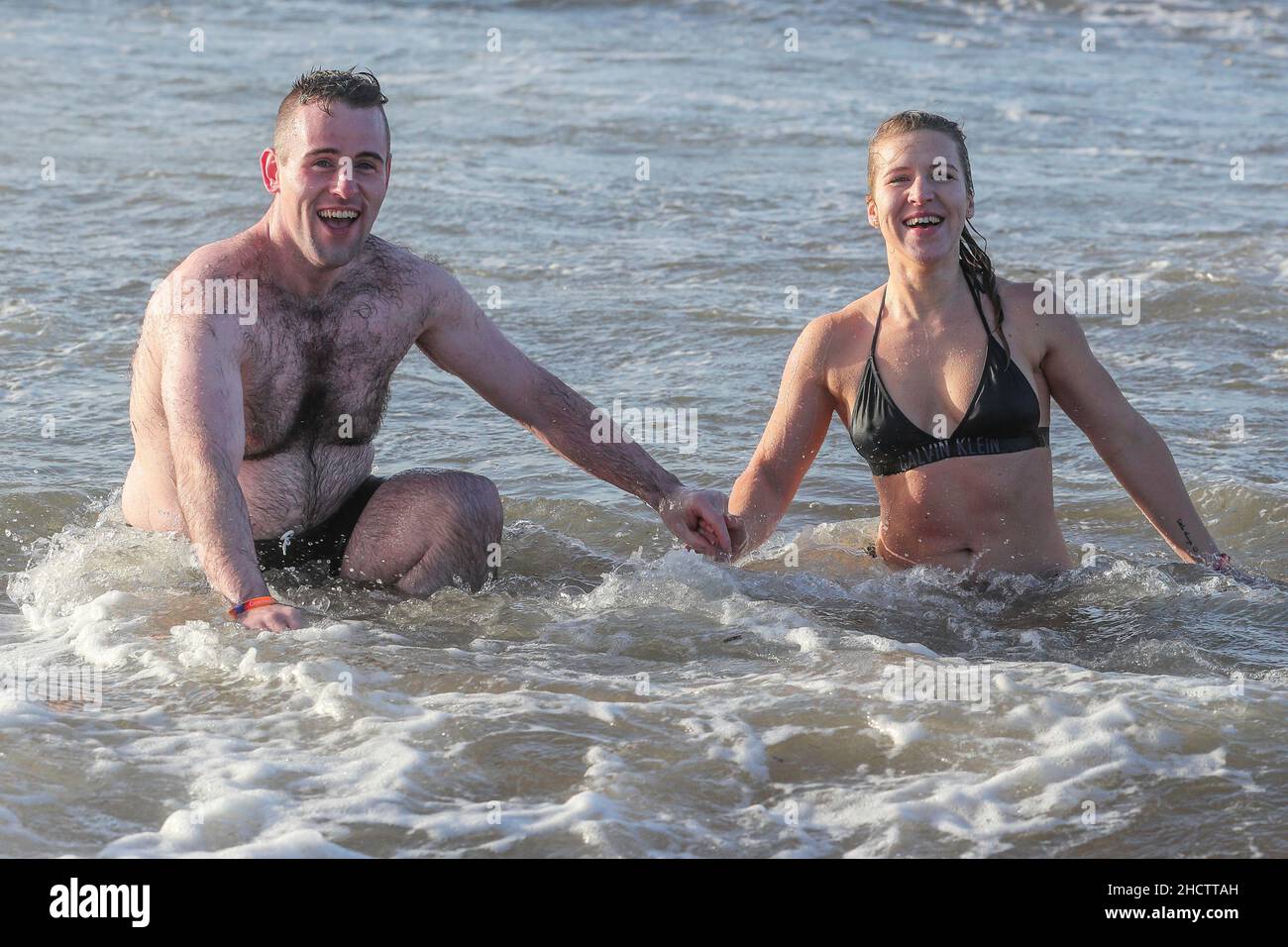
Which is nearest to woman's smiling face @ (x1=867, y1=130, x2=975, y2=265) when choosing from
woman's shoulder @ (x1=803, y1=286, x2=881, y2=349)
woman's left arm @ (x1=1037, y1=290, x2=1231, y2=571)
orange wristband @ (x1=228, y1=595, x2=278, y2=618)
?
woman's shoulder @ (x1=803, y1=286, x2=881, y2=349)

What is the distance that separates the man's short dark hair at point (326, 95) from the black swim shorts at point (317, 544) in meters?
1.15

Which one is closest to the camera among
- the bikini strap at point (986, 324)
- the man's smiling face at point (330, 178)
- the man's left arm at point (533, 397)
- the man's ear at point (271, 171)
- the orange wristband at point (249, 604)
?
the orange wristband at point (249, 604)

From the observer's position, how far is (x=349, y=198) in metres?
4.78

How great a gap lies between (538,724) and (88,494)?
275 cm

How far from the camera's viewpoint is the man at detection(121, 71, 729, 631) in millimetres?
4648

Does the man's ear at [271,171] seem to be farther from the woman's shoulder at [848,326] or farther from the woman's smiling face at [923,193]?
the woman's smiling face at [923,193]

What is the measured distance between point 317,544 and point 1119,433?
254 centimetres

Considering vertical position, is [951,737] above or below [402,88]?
below

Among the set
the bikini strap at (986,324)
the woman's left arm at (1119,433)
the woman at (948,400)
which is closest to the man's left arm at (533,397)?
the woman at (948,400)

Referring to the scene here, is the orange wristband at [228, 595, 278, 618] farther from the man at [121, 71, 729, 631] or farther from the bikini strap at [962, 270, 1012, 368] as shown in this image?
the bikini strap at [962, 270, 1012, 368]

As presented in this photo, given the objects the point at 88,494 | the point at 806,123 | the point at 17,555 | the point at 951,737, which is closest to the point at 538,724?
the point at 951,737

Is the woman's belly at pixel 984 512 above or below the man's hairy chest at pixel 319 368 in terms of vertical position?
below

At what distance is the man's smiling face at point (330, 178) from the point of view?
4777 millimetres
